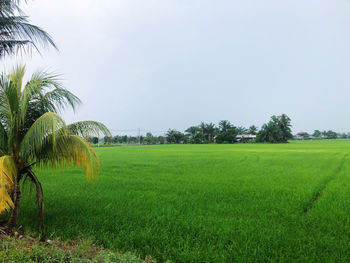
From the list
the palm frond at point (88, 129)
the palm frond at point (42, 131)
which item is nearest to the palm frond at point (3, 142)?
the palm frond at point (42, 131)

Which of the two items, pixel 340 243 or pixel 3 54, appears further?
pixel 3 54

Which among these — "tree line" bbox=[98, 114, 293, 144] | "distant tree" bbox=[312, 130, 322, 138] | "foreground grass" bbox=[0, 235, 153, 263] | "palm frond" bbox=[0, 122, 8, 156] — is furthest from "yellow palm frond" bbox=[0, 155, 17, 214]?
"distant tree" bbox=[312, 130, 322, 138]

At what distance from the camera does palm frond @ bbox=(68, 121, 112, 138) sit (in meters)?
4.41

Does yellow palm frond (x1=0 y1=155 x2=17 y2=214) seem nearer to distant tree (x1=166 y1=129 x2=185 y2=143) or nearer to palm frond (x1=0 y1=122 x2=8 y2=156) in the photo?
palm frond (x1=0 y1=122 x2=8 y2=156)

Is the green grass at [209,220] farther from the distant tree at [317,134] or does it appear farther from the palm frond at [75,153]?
the distant tree at [317,134]

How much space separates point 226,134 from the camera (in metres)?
75.1

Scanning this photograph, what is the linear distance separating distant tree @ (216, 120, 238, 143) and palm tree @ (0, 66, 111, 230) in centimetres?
7258

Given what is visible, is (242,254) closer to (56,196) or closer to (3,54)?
(56,196)

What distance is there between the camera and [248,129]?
9644cm

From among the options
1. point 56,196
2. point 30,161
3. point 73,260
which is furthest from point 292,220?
point 56,196

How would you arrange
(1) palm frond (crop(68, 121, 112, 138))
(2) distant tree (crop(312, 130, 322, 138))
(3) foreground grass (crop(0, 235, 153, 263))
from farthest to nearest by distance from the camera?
1. (2) distant tree (crop(312, 130, 322, 138))
2. (1) palm frond (crop(68, 121, 112, 138))
3. (3) foreground grass (crop(0, 235, 153, 263))

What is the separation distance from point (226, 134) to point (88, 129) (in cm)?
7345

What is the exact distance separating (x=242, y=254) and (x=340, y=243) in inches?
68.0

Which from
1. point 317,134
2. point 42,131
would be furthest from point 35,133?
point 317,134
